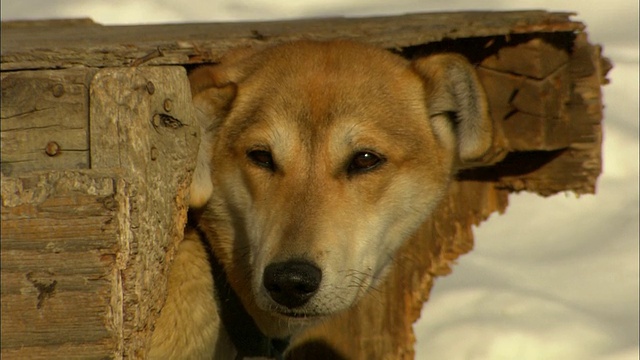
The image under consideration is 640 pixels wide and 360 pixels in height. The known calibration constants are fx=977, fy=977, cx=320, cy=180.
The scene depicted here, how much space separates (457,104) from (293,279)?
4.16 ft

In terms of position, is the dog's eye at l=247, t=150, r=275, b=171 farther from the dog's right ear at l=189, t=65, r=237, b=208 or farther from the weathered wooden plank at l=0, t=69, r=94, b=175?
the weathered wooden plank at l=0, t=69, r=94, b=175

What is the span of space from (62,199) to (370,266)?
5.51ft

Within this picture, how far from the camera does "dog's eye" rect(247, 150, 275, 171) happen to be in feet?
12.3

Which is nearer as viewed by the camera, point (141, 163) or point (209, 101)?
point (141, 163)

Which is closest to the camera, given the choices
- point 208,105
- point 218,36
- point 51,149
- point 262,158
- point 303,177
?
point 51,149

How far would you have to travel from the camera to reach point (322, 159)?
3.70 meters

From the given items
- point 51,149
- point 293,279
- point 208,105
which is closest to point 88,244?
point 51,149

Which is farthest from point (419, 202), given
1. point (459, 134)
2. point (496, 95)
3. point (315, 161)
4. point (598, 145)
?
point (598, 145)

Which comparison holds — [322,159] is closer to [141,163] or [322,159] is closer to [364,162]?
[364,162]

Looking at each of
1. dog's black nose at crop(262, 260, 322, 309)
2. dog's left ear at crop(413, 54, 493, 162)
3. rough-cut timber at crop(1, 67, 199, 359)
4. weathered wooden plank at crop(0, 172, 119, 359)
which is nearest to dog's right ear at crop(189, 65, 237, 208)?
dog's black nose at crop(262, 260, 322, 309)

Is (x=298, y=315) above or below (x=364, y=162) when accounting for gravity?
below

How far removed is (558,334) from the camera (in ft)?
20.4

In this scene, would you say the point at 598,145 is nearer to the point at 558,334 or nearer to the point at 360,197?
the point at 558,334

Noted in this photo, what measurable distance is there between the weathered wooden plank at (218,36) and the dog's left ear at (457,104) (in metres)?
0.31
